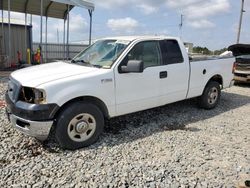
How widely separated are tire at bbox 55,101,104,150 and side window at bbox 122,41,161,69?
1.26 meters

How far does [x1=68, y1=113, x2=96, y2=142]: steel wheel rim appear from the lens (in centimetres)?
437

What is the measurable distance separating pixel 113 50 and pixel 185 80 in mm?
1953

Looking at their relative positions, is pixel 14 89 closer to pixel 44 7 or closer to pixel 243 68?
pixel 243 68

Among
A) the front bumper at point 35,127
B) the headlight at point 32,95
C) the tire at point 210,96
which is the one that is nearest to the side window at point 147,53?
the headlight at point 32,95

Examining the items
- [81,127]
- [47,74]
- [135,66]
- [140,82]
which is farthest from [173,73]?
[47,74]

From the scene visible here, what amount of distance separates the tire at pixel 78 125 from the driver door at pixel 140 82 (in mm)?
540

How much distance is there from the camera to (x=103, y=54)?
5.20 meters

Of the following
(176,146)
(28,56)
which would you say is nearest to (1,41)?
(28,56)

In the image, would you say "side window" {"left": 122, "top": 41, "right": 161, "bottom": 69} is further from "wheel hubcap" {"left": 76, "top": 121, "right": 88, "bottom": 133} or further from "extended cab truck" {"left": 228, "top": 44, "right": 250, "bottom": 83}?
"extended cab truck" {"left": 228, "top": 44, "right": 250, "bottom": 83}

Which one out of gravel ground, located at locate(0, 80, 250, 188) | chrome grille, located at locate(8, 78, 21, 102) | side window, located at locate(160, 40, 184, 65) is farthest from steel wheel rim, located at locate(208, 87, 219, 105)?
chrome grille, located at locate(8, 78, 21, 102)

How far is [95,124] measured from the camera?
4.61 metres

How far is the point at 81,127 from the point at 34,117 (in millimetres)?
796

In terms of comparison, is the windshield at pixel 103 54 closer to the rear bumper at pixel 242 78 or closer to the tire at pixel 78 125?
the tire at pixel 78 125

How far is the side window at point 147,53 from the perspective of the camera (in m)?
5.17
